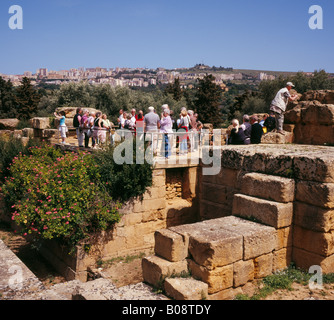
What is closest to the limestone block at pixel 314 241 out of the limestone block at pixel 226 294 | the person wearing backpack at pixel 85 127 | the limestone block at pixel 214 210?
the limestone block at pixel 226 294

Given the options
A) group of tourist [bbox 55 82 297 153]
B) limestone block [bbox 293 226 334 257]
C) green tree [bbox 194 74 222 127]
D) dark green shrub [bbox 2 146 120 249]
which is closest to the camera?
limestone block [bbox 293 226 334 257]

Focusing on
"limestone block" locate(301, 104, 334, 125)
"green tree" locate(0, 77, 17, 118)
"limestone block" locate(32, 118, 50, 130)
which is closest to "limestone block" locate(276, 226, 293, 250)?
"limestone block" locate(301, 104, 334, 125)

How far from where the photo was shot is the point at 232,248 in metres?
4.97

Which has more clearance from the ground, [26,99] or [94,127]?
[26,99]

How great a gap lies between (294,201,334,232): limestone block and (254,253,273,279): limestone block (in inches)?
31.2

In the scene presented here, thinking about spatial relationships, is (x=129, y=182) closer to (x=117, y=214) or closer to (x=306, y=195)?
(x=117, y=214)

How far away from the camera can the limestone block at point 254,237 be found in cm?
518

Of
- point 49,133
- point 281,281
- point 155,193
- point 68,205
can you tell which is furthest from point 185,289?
point 49,133

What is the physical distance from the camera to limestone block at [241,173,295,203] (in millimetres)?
5652

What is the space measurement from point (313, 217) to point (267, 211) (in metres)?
0.73

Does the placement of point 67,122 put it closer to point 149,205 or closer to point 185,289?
point 149,205

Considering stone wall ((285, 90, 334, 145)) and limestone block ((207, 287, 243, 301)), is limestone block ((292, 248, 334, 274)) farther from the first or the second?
stone wall ((285, 90, 334, 145))

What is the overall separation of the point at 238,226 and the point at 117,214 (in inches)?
158
